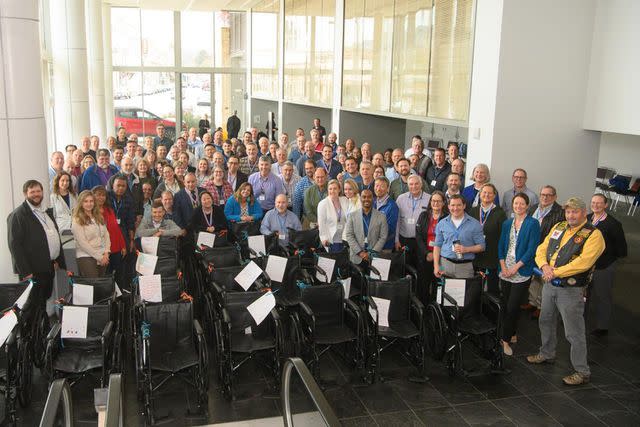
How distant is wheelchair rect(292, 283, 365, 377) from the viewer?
225 inches

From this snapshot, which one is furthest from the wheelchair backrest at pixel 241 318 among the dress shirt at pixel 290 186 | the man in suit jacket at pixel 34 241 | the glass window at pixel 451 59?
the glass window at pixel 451 59

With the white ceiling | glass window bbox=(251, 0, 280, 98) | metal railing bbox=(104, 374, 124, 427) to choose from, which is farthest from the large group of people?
the white ceiling

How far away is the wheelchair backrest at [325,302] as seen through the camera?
19.5 feet

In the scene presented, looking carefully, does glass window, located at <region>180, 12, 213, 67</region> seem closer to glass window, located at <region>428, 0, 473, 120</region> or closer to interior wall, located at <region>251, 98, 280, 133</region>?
interior wall, located at <region>251, 98, 280, 133</region>

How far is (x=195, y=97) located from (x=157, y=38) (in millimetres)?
2634

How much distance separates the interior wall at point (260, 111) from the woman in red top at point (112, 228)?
53.1ft

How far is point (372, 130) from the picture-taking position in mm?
14586

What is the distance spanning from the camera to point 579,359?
5.88 metres

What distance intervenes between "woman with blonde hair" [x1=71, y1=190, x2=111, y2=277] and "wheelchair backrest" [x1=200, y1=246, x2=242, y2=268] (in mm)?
1084

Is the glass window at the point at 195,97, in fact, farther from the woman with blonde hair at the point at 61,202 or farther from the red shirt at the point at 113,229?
the red shirt at the point at 113,229

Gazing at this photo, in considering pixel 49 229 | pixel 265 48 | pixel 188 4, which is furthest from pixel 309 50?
pixel 49 229

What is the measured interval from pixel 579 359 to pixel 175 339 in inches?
149

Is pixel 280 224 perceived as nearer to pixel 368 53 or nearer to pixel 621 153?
pixel 368 53

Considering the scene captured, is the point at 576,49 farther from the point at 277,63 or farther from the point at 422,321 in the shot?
the point at 277,63
